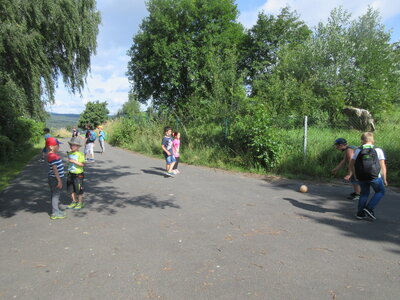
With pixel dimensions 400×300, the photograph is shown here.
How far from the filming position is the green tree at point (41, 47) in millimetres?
11453

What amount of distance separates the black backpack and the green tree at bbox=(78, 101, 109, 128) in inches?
3263

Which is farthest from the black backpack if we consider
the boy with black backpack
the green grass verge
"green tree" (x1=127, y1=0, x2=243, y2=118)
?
A: "green tree" (x1=127, y1=0, x2=243, y2=118)

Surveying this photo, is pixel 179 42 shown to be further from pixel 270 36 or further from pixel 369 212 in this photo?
pixel 369 212

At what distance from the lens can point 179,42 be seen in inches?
1022

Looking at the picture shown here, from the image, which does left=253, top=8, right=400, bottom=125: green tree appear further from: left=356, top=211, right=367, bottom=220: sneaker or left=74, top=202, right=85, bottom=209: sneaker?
left=74, top=202, right=85, bottom=209: sneaker

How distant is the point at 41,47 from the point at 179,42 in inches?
604

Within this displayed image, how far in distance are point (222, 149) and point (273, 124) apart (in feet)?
7.70

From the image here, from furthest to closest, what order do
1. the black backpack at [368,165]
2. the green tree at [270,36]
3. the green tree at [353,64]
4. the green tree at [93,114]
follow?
the green tree at [93,114] → the green tree at [270,36] → the green tree at [353,64] → the black backpack at [368,165]

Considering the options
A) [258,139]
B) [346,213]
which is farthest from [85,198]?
[258,139]

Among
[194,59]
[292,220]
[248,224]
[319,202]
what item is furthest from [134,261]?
[194,59]

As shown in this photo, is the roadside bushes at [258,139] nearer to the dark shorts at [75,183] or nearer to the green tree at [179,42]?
the dark shorts at [75,183]

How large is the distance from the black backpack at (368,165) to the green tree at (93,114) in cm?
8289

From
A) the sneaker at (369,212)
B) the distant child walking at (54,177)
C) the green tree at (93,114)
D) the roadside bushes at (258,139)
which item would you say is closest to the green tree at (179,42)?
the roadside bushes at (258,139)

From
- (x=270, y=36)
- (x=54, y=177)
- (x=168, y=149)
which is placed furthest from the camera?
(x=270, y=36)
